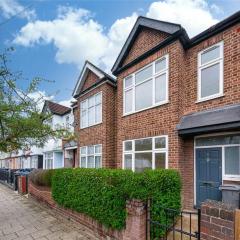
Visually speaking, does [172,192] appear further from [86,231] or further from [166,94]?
[166,94]

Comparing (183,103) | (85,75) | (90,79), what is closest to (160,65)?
(183,103)

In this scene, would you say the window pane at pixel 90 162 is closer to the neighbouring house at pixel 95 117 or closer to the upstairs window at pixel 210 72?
the neighbouring house at pixel 95 117

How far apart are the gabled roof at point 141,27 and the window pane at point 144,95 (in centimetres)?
206

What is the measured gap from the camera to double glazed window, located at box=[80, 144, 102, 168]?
1432 cm

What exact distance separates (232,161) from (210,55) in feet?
11.7

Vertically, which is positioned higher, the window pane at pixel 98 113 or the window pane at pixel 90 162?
the window pane at pixel 98 113

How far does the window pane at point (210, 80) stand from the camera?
854 cm

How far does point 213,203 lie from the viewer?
3980mm

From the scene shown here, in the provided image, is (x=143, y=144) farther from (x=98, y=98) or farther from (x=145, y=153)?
(x=98, y=98)

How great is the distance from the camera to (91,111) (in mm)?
15500

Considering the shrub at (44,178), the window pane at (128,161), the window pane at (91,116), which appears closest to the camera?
the shrub at (44,178)

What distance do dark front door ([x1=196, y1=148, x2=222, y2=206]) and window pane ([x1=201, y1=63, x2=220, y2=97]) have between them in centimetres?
192

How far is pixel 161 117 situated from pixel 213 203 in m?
6.11

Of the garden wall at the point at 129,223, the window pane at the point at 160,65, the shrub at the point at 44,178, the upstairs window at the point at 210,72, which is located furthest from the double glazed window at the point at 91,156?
the upstairs window at the point at 210,72
